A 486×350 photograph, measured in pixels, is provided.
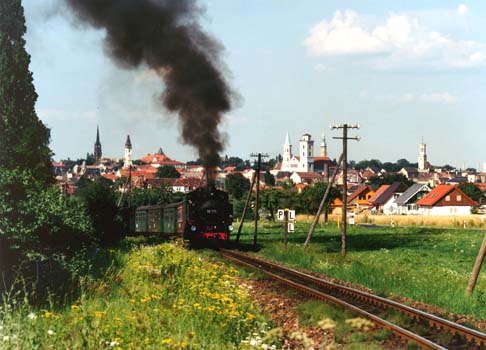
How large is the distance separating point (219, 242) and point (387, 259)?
8.87 metres

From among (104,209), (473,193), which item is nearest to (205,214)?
(104,209)

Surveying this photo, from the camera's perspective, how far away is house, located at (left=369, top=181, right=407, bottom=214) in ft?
437

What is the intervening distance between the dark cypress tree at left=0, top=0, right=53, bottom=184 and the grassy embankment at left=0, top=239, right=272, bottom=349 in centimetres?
2252

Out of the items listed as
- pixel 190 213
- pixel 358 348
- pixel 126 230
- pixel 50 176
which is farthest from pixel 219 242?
pixel 358 348

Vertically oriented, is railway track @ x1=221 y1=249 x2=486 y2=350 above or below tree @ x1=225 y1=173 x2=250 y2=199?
below

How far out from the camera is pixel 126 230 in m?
51.8

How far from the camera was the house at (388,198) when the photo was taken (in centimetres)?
13325

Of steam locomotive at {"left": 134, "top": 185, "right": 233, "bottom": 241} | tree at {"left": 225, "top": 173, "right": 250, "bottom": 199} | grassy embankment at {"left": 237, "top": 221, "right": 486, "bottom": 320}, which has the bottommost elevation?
grassy embankment at {"left": 237, "top": 221, "right": 486, "bottom": 320}

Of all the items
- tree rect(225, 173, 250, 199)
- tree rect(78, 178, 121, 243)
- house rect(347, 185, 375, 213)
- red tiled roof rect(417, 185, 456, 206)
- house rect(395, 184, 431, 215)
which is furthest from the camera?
house rect(347, 185, 375, 213)

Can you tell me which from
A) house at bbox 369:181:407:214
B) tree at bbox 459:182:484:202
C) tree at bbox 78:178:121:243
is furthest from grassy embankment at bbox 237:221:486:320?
tree at bbox 459:182:484:202

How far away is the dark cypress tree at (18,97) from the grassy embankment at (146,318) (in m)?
22.5

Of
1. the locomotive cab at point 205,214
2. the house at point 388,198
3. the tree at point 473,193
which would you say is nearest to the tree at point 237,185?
the house at point 388,198

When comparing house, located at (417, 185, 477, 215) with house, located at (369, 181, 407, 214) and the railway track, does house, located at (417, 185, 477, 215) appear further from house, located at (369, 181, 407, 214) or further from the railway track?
the railway track

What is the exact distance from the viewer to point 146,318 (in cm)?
945
